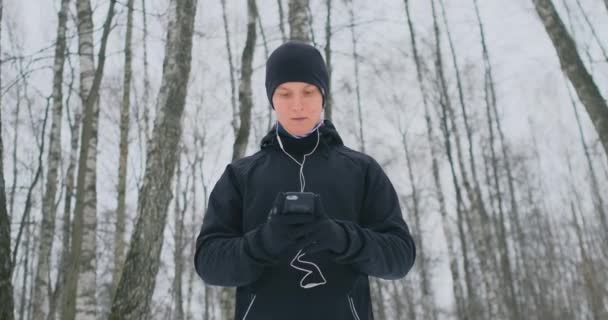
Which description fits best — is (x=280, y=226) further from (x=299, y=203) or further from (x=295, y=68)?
(x=295, y=68)

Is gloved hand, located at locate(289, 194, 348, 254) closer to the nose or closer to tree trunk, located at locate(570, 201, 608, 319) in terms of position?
the nose

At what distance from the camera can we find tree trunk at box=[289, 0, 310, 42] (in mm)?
5410

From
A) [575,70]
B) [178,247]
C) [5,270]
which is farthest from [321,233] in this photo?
[178,247]

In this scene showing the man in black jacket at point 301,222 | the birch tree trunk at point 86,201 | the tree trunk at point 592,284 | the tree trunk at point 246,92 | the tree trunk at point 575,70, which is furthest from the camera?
the tree trunk at point 592,284

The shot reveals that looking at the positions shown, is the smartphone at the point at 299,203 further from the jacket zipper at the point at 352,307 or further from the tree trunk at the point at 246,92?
the tree trunk at the point at 246,92

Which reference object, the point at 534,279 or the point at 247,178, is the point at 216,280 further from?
the point at 534,279

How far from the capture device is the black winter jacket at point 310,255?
→ 124cm

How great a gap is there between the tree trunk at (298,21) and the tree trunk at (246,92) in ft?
5.10

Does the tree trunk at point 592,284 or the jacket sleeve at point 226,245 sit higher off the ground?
the jacket sleeve at point 226,245

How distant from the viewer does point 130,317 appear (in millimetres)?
3773

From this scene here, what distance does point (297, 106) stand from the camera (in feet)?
4.87

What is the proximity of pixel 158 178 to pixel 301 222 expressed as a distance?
3.52 m

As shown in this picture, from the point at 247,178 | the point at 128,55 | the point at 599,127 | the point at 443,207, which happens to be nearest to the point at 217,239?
the point at 247,178

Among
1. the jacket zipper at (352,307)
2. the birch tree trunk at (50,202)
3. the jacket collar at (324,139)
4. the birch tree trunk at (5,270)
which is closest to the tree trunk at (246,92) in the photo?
the birch tree trunk at (50,202)
